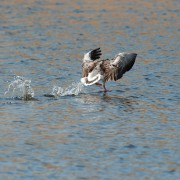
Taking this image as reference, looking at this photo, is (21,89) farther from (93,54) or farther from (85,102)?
(93,54)

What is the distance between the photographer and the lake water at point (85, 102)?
10.4 m

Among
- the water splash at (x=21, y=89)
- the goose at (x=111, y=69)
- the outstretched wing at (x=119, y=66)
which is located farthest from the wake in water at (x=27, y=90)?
the outstretched wing at (x=119, y=66)

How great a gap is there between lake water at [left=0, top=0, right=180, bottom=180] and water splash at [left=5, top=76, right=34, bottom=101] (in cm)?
3

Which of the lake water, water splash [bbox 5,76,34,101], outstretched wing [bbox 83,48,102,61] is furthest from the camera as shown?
outstretched wing [bbox 83,48,102,61]

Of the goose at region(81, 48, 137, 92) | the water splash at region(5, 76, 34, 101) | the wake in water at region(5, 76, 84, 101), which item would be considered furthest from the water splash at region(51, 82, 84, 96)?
the water splash at region(5, 76, 34, 101)

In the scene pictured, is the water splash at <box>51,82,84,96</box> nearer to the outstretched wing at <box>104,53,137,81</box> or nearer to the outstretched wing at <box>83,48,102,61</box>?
the outstretched wing at <box>104,53,137,81</box>

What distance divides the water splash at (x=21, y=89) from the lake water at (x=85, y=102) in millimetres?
30

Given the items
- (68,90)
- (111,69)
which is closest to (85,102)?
(68,90)

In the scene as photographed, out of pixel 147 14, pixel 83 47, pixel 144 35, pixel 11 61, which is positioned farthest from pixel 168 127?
pixel 147 14

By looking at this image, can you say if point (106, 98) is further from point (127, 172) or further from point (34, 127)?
point (127, 172)

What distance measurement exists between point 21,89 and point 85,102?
1940 millimetres

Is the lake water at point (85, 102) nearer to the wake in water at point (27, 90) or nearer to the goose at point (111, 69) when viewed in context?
the wake in water at point (27, 90)

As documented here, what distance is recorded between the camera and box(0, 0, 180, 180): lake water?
1040cm

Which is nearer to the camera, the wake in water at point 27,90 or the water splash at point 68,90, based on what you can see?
the wake in water at point 27,90
